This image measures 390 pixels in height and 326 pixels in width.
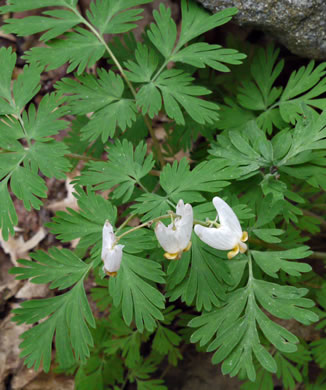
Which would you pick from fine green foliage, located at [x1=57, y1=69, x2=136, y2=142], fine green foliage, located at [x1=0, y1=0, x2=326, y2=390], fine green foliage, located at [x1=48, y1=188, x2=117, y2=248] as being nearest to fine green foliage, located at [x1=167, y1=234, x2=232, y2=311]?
fine green foliage, located at [x1=0, y1=0, x2=326, y2=390]

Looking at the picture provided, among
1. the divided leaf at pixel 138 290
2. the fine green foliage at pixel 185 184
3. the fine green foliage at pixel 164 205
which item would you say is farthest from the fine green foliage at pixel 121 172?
the divided leaf at pixel 138 290

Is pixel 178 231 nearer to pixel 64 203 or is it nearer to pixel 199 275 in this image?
pixel 199 275

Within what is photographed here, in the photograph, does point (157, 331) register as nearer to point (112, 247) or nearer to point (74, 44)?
point (112, 247)

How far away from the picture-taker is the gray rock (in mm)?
2613

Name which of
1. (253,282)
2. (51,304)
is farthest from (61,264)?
(253,282)

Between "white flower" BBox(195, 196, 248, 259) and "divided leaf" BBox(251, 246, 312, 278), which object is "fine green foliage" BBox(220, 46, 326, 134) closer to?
"divided leaf" BBox(251, 246, 312, 278)

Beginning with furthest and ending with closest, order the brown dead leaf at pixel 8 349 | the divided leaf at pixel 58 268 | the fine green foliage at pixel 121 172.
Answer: the brown dead leaf at pixel 8 349 → the fine green foliage at pixel 121 172 → the divided leaf at pixel 58 268

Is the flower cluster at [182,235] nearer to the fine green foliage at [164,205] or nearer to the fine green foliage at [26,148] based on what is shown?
the fine green foliage at [164,205]

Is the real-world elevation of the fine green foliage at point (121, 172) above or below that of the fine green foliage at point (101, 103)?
below

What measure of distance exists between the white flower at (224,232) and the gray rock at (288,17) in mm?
1476

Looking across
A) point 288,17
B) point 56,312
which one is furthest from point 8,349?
point 288,17

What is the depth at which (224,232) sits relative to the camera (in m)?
1.80

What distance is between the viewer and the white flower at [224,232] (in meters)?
1.80

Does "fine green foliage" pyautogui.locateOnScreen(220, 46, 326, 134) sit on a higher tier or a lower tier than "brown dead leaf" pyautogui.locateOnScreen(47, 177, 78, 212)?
higher
